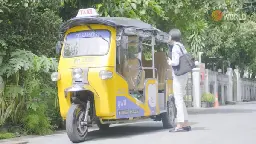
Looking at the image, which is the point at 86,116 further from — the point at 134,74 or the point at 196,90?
the point at 196,90

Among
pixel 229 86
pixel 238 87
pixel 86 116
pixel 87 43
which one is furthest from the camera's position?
pixel 238 87

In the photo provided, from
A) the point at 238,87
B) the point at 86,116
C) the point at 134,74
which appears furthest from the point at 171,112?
the point at 238,87

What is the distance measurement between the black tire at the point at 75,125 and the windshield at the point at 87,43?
115cm

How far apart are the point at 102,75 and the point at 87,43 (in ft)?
3.10

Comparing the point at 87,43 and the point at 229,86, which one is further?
the point at 229,86

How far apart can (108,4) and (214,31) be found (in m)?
19.5

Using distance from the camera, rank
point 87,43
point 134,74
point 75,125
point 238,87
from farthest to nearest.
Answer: point 238,87
point 134,74
point 87,43
point 75,125

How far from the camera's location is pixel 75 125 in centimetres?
882

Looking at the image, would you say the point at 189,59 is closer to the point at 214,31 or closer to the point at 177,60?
the point at 177,60

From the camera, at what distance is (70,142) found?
9102 millimetres

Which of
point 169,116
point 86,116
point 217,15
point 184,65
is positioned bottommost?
point 169,116

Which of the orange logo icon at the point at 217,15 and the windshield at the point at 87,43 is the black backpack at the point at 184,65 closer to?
the windshield at the point at 87,43

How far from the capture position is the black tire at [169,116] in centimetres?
1125

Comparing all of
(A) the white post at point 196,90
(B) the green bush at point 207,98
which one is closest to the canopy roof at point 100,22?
(A) the white post at point 196,90
